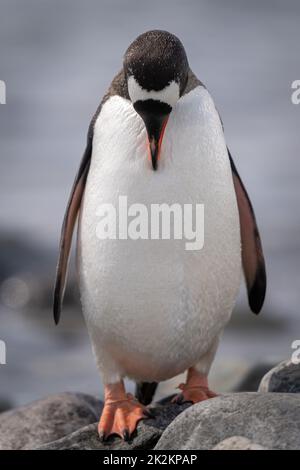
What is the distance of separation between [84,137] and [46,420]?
925 centimetres

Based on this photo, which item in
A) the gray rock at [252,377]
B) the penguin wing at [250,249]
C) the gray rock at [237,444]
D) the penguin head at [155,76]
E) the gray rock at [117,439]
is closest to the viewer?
the gray rock at [237,444]

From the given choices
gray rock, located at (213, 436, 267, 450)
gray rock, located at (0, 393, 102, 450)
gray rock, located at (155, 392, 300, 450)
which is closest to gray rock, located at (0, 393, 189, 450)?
gray rock, located at (0, 393, 102, 450)

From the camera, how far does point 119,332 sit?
17.3ft

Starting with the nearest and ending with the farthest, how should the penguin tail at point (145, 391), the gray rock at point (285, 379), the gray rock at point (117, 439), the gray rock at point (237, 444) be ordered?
the gray rock at point (237, 444) → the gray rock at point (117, 439) → the gray rock at point (285, 379) → the penguin tail at point (145, 391)

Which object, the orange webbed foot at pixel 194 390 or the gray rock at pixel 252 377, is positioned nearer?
the orange webbed foot at pixel 194 390

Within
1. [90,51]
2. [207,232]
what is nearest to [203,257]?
[207,232]

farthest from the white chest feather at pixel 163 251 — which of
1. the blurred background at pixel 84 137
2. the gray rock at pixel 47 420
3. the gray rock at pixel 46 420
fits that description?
the blurred background at pixel 84 137

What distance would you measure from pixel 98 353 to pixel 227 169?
1.14 m

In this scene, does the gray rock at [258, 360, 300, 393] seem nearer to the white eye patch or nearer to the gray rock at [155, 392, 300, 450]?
the gray rock at [155, 392, 300, 450]

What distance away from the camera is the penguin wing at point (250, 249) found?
5590 millimetres

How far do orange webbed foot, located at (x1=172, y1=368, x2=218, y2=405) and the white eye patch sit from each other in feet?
4.96

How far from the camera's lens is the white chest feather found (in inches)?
201

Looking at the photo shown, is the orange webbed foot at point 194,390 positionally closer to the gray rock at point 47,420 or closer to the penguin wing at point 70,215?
the gray rock at point 47,420

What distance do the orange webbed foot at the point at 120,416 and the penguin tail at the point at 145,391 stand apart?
486 millimetres
